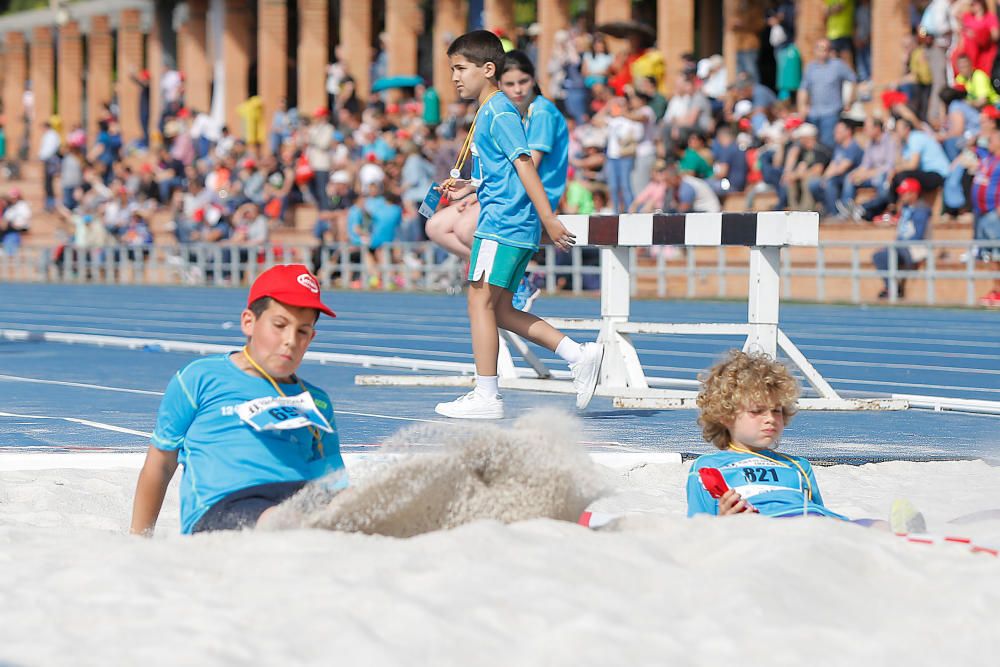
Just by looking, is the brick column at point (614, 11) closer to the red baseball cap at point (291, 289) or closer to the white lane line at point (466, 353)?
the white lane line at point (466, 353)

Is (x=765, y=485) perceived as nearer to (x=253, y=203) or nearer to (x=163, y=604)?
(x=163, y=604)

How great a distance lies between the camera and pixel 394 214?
25.8 metres

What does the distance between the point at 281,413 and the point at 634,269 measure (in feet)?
→ 58.5

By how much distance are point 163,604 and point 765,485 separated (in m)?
2.21

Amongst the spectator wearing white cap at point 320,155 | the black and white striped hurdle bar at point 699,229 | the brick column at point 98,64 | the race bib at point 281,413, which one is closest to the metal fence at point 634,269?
the spectator wearing white cap at point 320,155

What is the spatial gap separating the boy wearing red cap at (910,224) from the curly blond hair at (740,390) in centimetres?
1369

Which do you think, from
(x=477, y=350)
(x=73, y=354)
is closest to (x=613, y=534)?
(x=477, y=350)

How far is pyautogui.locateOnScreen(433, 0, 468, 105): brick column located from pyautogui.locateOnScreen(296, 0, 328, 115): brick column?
457cm

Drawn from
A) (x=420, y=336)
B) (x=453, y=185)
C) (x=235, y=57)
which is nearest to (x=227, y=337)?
(x=420, y=336)

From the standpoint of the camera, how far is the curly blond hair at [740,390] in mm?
5703

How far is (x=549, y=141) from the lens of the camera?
29.6 feet

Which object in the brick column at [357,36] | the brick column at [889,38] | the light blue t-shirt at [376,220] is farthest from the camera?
the brick column at [357,36]

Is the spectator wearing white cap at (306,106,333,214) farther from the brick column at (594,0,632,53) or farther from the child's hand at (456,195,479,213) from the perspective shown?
the child's hand at (456,195,479,213)

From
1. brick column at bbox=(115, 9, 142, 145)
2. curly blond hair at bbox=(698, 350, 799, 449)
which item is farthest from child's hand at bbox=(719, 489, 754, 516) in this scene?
brick column at bbox=(115, 9, 142, 145)
